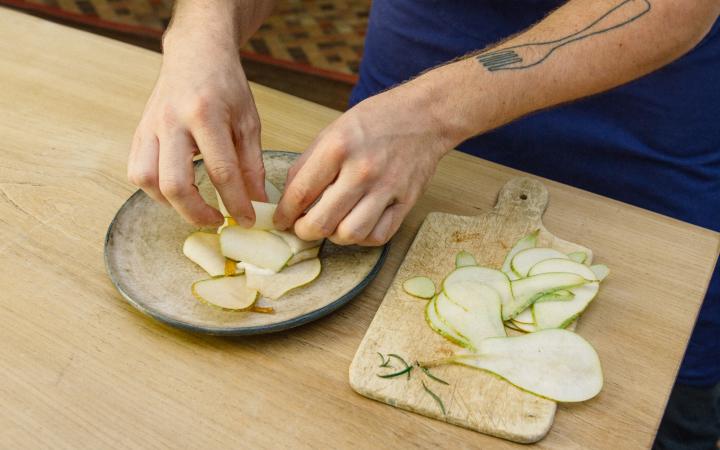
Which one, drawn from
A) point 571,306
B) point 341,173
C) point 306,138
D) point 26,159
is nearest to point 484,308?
point 571,306

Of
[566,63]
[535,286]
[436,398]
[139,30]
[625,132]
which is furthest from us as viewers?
[139,30]

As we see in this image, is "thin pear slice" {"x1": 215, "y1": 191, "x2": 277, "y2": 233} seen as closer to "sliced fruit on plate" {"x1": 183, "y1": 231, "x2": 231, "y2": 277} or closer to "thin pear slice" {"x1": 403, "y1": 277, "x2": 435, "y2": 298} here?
"sliced fruit on plate" {"x1": 183, "y1": 231, "x2": 231, "y2": 277}

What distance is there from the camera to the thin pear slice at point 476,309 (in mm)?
861

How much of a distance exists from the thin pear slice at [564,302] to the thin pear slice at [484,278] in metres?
0.04

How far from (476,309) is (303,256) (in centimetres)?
22

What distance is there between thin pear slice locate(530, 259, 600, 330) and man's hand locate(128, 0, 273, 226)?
14.1 inches

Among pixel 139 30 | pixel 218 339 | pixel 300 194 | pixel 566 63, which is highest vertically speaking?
pixel 566 63

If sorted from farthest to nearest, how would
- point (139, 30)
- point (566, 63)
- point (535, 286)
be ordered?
1. point (139, 30)
2. point (566, 63)
3. point (535, 286)

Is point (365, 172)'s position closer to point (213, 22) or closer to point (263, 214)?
point (263, 214)

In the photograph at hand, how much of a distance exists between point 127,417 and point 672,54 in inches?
31.3

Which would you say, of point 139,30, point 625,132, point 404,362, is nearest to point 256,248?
point 404,362

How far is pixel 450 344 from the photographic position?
2.82 ft

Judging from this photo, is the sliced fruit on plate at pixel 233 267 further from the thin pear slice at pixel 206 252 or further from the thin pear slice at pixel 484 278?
the thin pear slice at pixel 484 278

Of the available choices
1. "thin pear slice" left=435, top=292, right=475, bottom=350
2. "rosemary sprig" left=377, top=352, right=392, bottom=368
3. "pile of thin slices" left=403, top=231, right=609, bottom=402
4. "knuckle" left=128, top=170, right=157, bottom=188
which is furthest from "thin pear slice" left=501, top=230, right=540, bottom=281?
"knuckle" left=128, top=170, right=157, bottom=188
